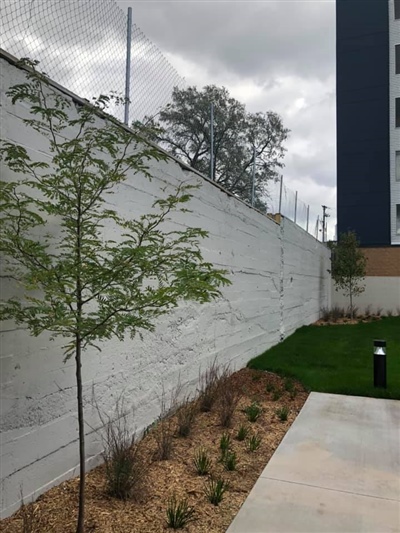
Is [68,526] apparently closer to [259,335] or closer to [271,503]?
[271,503]

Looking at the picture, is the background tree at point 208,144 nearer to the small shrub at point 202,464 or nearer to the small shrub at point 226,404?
the small shrub at point 226,404

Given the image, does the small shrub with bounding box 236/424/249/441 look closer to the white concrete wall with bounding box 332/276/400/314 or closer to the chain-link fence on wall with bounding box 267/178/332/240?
the chain-link fence on wall with bounding box 267/178/332/240

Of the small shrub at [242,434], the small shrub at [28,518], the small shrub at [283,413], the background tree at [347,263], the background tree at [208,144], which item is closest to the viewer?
the small shrub at [28,518]

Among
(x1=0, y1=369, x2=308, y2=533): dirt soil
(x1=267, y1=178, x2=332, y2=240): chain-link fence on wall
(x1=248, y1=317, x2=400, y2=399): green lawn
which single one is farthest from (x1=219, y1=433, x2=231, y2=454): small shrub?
(x1=267, y1=178, x2=332, y2=240): chain-link fence on wall

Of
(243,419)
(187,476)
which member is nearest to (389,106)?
(243,419)

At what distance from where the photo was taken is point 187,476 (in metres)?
3.61

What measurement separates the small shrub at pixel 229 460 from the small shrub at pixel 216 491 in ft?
1.15

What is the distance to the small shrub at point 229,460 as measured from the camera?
376 centimetres

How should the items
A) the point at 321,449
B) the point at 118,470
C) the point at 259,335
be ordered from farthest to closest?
the point at 259,335, the point at 321,449, the point at 118,470

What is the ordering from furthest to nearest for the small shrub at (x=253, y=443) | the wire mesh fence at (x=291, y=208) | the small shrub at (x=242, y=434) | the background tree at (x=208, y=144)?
the wire mesh fence at (x=291, y=208) < the background tree at (x=208, y=144) < the small shrub at (x=242, y=434) < the small shrub at (x=253, y=443)

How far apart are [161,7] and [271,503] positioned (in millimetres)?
5702

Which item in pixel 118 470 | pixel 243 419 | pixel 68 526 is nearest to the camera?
pixel 68 526

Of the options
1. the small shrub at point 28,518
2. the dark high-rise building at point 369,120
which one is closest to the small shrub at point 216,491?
the small shrub at point 28,518

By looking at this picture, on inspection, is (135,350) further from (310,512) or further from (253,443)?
(310,512)
